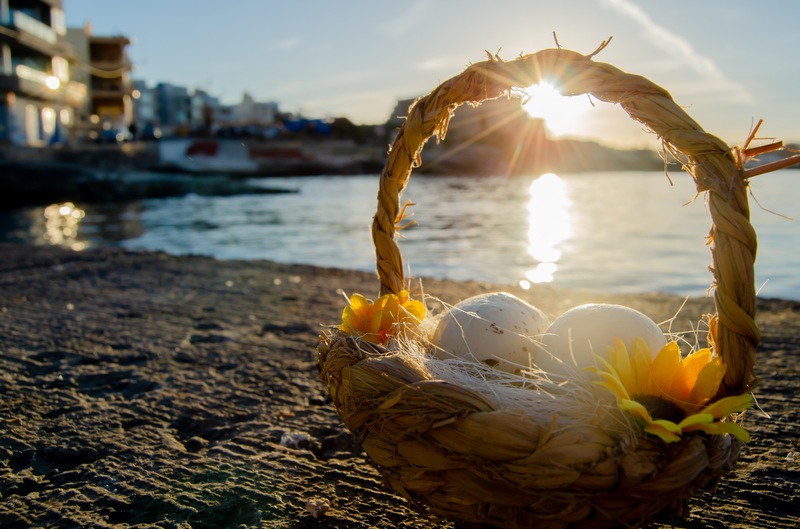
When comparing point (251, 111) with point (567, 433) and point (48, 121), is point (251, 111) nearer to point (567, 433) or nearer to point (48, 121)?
point (48, 121)

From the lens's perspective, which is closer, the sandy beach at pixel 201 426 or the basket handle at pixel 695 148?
the basket handle at pixel 695 148

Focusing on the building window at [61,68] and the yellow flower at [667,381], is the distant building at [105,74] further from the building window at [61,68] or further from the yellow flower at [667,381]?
the yellow flower at [667,381]

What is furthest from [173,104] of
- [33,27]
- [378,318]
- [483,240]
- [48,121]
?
[378,318]

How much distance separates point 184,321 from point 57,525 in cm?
256

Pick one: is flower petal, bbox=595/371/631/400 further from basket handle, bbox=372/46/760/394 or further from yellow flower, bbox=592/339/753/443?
basket handle, bbox=372/46/760/394

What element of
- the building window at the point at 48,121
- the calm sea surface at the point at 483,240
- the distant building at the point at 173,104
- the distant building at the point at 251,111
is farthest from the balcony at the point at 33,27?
the distant building at the point at 251,111

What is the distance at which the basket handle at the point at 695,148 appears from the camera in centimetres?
126

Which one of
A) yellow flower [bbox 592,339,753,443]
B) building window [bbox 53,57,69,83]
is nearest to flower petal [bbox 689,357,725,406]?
Answer: yellow flower [bbox 592,339,753,443]

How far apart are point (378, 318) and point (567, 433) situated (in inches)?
28.4

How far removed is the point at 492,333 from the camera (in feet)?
5.79

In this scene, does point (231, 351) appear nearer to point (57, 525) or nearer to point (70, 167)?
point (57, 525)

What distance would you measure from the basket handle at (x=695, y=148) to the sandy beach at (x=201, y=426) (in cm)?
72

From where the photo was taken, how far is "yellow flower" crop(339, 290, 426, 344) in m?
1.75

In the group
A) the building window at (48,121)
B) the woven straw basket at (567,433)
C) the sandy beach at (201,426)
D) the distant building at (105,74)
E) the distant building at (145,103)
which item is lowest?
the sandy beach at (201,426)
